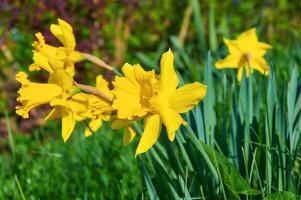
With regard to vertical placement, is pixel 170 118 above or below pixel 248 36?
below

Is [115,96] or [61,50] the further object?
[61,50]

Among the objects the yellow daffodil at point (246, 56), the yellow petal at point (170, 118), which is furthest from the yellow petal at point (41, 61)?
the yellow daffodil at point (246, 56)

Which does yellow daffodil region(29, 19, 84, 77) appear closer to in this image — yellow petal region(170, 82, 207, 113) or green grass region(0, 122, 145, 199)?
yellow petal region(170, 82, 207, 113)

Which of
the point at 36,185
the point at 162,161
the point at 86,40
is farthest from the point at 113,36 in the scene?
the point at 162,161

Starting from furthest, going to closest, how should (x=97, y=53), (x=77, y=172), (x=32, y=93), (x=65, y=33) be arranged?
(x=97, y=53)
(x=77, y=172)
(x=65, y=33)
(x=32, y=93)

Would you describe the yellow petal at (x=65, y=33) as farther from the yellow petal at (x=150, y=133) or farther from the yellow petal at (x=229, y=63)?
the yellow petal at (x=229, y=63)

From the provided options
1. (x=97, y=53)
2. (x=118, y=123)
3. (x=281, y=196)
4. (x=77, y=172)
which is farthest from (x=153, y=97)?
(x=97, y=53)

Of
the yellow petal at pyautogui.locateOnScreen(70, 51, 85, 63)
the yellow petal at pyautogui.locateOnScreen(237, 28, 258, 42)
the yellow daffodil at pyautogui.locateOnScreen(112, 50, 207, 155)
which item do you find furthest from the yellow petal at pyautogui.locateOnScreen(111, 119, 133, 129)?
the yellow petal at pyautogui.locateOnScreen(237, 28, 258, 42)

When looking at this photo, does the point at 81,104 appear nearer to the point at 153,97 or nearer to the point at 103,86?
the point at 103,86
